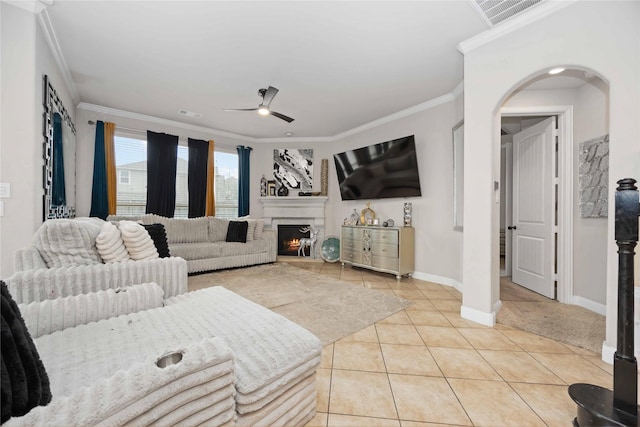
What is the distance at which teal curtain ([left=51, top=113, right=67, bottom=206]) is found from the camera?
2.71m

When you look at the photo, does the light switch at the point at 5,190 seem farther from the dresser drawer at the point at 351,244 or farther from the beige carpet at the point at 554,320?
the beige carpet at the point at 554,320

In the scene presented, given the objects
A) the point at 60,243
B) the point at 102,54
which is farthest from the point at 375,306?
the point at 102,54

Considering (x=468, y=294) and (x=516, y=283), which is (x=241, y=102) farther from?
(x=516, y=283)

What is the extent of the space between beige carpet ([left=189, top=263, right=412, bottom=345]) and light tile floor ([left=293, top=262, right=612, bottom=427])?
0.20m

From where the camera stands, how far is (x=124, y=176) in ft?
14.6

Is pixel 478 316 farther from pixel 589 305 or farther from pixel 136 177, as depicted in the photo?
pixel 136 177

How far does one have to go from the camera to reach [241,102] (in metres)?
3.94

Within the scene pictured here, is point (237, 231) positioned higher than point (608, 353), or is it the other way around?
point (237, 231)

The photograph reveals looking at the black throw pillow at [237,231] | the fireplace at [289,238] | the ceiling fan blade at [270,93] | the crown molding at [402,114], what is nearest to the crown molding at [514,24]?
the crown molding at [402,114]

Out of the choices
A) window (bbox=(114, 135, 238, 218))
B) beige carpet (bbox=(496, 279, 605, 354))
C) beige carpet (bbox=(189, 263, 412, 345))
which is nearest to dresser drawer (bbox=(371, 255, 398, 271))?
beige carpet (bbox=(189, 263, 412, 345))

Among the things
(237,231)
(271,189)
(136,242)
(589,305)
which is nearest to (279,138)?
(271,189)

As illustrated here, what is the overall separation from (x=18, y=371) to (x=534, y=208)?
4432mm

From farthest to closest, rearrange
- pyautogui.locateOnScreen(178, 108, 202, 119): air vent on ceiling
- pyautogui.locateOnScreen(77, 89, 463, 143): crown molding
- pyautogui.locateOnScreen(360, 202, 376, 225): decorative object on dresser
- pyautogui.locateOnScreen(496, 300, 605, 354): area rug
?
pyautogui.locateOnScreen(360, 202, 376, 225): decorative object on dresser < pyautogui.locateOnScreen(178, 108, 202, 119): air vent on ceiling < pyautogui.locateOnScreen(77, 89, 463, 143): crown molding < pyautogui.locateOnScreen(496, 300, 605, 354): area rug

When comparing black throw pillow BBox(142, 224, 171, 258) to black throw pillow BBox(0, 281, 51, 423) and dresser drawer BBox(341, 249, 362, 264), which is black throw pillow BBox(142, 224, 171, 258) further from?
dresser drawer BBox(341, 249, 362, 264)
